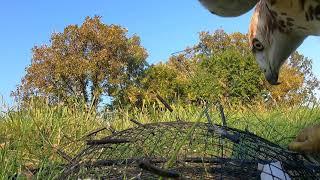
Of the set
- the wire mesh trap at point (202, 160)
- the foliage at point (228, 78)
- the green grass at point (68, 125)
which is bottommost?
the wire mesh trap at point (202, 160)

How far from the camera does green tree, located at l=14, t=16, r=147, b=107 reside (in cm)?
1672

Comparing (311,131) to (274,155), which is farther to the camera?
(274,155)

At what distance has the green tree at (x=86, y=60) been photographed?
54.9 feet

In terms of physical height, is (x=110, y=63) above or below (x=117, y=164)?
above

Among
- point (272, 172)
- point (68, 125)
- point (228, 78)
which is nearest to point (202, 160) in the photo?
point (272, 172)

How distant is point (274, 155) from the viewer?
118cm

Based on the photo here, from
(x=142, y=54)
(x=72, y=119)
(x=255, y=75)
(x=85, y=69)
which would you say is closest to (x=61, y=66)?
(x=85, y=69)

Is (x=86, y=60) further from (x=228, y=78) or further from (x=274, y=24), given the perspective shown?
(x=274, y=24)

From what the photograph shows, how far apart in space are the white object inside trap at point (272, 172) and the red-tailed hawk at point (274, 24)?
7.7 inches

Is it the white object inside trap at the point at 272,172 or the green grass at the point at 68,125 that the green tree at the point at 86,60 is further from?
the white object inside trap at the point at 272,172

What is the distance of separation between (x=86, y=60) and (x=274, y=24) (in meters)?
16.4

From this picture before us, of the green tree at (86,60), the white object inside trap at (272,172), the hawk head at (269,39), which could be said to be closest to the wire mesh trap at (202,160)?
the white object inside trap at (272,172)

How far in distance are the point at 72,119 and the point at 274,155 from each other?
2241mm

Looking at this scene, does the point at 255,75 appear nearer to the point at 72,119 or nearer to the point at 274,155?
the point at 72,119
